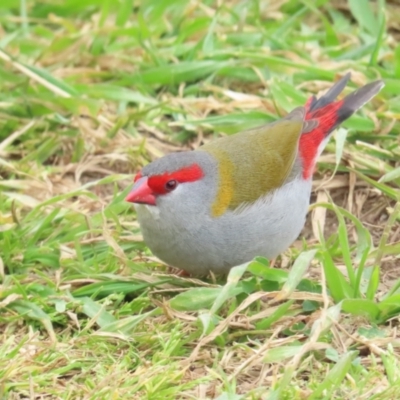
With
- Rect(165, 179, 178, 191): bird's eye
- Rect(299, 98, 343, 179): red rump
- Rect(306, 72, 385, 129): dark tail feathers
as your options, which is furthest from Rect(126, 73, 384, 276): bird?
Rect(306, 72, 385, 129): dark tail feathers

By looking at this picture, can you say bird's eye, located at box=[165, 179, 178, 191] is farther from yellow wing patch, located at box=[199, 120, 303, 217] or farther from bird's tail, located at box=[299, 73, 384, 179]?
bird's tail, located at box=[299, 73, 384, 179]

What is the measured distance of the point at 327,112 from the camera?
4.92 metres

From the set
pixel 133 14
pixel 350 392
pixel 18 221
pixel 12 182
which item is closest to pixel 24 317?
pixel 18 221

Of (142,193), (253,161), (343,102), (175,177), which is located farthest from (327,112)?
(142,193)

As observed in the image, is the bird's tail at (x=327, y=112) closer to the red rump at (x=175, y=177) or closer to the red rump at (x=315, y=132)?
the red rump at (x=315, y=132)

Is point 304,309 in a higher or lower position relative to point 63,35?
lower

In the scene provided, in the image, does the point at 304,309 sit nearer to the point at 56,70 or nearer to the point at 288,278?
the point at 288,278

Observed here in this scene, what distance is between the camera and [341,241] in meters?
4.01

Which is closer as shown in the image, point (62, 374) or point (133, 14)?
point (62, 374)

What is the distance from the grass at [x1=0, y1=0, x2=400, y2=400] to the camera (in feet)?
11.8

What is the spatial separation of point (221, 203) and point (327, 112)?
3.35 ft

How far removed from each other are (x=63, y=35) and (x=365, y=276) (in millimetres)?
3163

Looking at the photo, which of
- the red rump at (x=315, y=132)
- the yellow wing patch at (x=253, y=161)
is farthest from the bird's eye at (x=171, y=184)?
the red rump at (x=315, y=132)

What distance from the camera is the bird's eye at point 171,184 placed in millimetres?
4137
